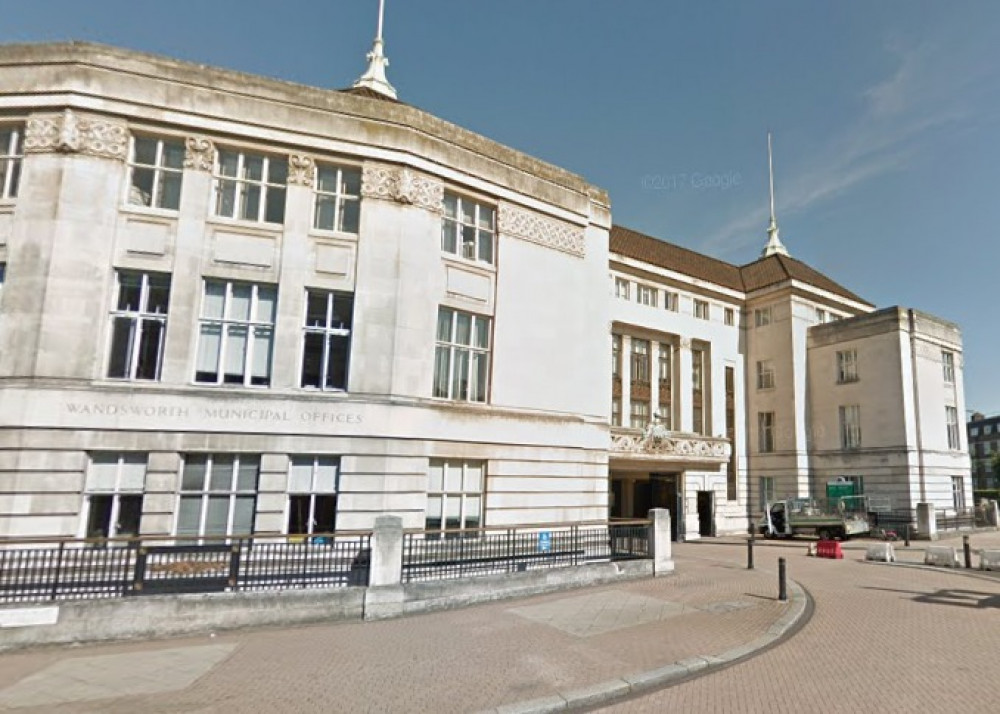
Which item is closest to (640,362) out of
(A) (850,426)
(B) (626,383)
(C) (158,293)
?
(B) (626,383)

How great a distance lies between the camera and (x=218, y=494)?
14.1 m

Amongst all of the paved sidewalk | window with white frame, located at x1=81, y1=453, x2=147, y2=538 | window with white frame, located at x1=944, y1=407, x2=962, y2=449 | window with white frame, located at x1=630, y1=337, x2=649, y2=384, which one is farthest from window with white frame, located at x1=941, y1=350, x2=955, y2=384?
window with white frame, located at x1=81, y1=453, x2=147, y2=538

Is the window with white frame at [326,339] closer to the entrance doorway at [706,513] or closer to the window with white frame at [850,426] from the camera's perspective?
the entrance doorway at [706,513]

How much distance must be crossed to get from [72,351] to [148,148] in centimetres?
602

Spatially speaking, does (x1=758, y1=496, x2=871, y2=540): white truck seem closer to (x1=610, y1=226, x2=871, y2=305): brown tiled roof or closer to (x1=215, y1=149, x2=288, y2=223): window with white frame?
(x1=610, y1=226, x2=871, y2=305): brown tiled roof

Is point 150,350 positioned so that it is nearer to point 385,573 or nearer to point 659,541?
point 385,573

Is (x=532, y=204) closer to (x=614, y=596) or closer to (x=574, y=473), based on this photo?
(x=574, y=473)

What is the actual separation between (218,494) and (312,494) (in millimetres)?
2284

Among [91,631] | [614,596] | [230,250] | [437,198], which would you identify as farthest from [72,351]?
[614,596]

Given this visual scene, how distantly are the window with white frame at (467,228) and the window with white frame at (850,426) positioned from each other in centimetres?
Answer: 2755

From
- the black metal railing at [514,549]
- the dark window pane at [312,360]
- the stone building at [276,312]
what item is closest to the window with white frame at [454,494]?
the stone building at [276,312]

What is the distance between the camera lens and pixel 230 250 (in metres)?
15.4

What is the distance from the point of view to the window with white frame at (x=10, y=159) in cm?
1454

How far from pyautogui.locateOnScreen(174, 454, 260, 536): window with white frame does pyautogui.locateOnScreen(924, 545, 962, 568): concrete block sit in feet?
73.4
